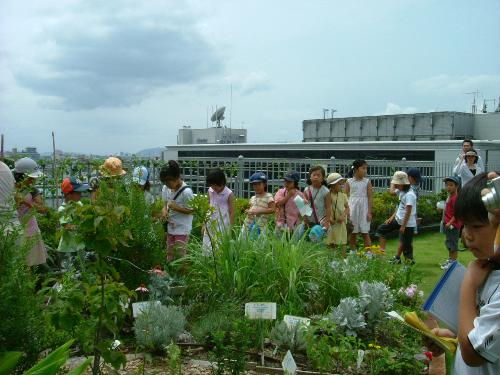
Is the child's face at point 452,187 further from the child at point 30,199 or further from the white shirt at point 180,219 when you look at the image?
the child at point 30,199

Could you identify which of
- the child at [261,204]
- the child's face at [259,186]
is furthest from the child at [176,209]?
the child's face at [259,186]

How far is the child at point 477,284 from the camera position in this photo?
79.6 inches

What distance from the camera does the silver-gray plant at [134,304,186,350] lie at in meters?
4.04

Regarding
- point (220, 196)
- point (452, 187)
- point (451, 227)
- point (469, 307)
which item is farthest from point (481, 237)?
point (452, 187)

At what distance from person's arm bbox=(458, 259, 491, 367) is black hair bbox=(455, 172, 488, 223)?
0.62 ft

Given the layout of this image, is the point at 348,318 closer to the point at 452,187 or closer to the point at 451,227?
the point at 451,227

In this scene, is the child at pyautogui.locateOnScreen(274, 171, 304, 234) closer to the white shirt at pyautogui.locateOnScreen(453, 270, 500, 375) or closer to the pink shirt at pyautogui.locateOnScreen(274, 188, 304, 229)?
the pink shirt at pyautogui.locateOnScreen(274, 188, 304, 229)

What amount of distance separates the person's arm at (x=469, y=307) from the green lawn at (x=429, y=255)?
16.5 feet

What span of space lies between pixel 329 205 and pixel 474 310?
5613 millimetres

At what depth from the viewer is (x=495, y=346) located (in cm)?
197

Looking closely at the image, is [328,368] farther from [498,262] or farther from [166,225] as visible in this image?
[166,225]

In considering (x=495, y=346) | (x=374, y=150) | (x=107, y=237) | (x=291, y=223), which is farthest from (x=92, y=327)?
(x=374, y=150)

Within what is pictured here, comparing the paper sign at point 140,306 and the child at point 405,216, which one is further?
the child at point 405,216

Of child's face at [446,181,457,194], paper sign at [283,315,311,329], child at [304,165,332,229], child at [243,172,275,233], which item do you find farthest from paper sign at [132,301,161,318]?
child's face at [446,181,457,194]
